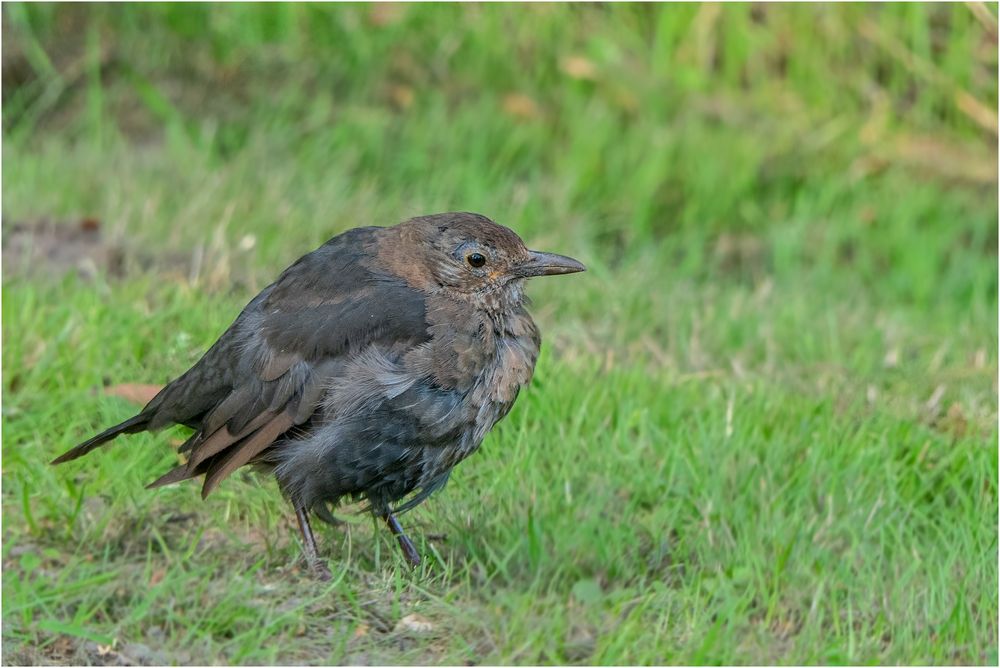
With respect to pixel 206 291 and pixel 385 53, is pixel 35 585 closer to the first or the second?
pixel 206 291

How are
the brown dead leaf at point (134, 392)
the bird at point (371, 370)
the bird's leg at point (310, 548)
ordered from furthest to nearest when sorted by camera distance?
the brown dead leaf at point (134, 392) → the bird's leg at point (310, 548) → the bird at point (371, 370)

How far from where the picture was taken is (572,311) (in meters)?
5.45

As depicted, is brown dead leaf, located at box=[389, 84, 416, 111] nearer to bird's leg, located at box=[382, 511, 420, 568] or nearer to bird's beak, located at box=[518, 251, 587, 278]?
bird's beak, located at box=[518, 251, 587, 278]

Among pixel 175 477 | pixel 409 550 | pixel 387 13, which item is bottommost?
pixel 409 550

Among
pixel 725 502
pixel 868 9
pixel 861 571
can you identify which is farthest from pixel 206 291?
pixel 868 9

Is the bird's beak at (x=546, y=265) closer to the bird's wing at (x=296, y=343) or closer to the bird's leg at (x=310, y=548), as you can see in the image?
the bird's wing at (x=296, y=343)

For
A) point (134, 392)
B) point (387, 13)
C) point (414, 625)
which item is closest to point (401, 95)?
point (387, 13)

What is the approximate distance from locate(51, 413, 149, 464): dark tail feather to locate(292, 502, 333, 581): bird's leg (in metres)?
0.52

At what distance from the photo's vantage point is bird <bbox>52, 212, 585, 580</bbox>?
3.56m

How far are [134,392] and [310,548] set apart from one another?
39.0 inches

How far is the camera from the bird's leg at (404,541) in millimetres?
3777

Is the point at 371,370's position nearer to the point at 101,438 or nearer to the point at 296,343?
the point at 296,343

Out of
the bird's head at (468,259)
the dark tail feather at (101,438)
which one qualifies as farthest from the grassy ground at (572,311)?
the bird's head at (468,259)

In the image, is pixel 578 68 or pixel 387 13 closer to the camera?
pixel 387 13
